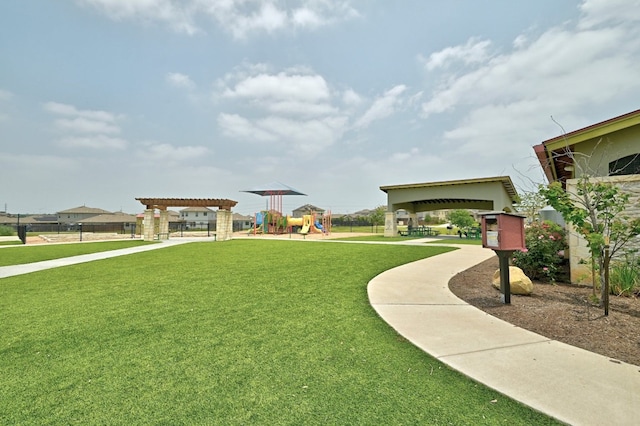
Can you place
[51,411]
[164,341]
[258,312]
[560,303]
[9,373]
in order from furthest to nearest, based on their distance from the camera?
1. [560,303]
2. [258,312]
3. [164,341]
4. [9,373]
5. [51,411]

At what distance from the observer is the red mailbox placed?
5.12 metres

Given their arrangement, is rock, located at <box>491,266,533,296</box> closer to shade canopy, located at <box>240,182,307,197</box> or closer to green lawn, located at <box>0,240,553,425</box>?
green lawn, located at <box>0,240,553,425</box>

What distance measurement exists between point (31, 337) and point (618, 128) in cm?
1245

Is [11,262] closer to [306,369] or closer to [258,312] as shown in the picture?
[258,312]

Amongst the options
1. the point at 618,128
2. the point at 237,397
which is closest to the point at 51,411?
the point at 237,397

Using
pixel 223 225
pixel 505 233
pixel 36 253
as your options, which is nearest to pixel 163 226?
pixel 223 225

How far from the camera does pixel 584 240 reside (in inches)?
258

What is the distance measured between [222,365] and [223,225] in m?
21.7

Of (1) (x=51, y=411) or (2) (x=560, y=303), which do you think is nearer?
(1) (x=51, y=411)

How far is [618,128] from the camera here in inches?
309

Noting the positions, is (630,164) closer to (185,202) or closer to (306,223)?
(185,202)

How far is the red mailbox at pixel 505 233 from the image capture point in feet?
16.8

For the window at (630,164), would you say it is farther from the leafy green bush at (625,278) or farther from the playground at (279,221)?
the playground at (279,221)

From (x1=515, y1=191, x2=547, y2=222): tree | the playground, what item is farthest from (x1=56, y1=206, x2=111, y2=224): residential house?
(x1=515, y1=191, x2=547, y2=222): tree
